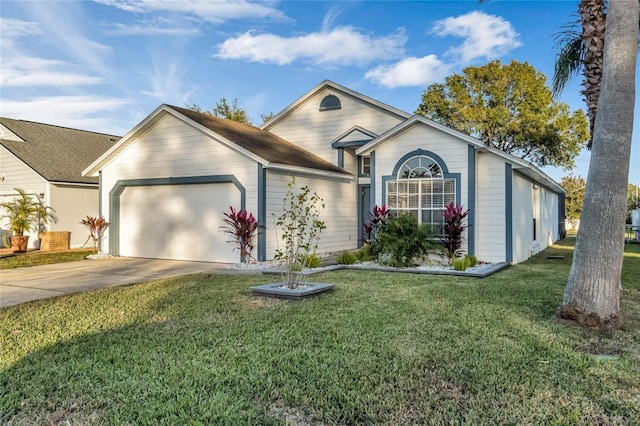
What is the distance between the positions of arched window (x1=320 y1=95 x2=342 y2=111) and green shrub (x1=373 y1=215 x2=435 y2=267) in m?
7.66

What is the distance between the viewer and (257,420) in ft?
9.64

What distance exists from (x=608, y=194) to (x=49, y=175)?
18360 mm

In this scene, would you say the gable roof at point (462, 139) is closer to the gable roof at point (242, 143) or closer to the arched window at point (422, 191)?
the arched window at point (422, 191)

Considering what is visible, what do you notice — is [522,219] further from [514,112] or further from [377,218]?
[514,112]

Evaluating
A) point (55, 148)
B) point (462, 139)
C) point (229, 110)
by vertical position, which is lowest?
point (462, 139)

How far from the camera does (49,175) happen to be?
1705 cm

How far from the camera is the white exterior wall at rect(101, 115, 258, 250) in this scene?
12242 millimetres

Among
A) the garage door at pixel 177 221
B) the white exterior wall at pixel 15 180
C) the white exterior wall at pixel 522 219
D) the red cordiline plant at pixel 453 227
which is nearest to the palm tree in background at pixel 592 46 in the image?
the red cordiline plant at pixel 453 227

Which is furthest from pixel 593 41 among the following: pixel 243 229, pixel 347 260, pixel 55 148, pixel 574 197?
pixel 574 197

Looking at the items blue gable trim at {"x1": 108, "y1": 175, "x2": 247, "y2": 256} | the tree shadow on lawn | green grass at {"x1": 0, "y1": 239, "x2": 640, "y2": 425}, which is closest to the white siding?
blue gable trim at {"x1": 108, "y1": 175, "x2": 247, "y2": 256}

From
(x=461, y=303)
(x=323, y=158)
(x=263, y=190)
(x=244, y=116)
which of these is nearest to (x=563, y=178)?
(x=244, y=116)

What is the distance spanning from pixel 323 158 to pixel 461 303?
36.8 ft

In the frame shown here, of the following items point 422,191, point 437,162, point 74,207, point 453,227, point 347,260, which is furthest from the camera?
point 74,207

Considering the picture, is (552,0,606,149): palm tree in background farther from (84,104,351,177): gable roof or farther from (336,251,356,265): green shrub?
(84,104,351,177): gable roof
